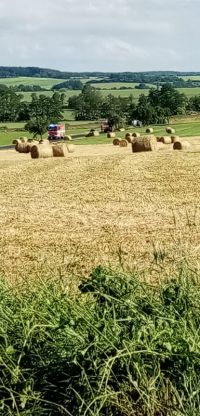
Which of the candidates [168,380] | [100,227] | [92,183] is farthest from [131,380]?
[92,183]

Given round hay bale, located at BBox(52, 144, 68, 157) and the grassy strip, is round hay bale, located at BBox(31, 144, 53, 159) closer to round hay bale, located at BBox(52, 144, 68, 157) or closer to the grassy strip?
round hay bale, located at BBox(52, 144, 68, 157)

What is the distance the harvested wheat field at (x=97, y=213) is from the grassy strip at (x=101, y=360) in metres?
0.81

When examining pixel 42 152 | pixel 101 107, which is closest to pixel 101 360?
pixel 42 152

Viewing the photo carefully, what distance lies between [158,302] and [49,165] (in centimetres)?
2321

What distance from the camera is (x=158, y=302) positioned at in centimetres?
506

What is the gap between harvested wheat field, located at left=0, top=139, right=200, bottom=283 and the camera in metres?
11.9

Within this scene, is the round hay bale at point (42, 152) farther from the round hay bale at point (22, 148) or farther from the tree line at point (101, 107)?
the tree line at point (101, 107)

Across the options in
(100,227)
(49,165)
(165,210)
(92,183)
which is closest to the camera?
(100,227)

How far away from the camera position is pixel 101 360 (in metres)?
4.32

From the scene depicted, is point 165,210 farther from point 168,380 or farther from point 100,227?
point 168,380

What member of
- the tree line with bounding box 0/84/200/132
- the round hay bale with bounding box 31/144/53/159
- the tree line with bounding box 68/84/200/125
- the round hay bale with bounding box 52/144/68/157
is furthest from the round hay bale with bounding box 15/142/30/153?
the tree line with bounding box 68/84/200/125

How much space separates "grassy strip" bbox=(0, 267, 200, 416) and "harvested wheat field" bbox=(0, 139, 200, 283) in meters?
0.81

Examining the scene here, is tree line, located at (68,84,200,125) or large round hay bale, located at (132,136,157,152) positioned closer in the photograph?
large round hay bale, located at (132,136,157,152)

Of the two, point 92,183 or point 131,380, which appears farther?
point 92,183
